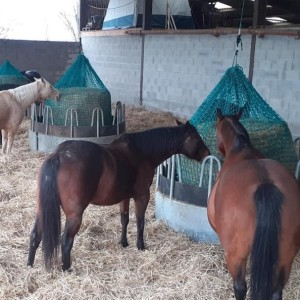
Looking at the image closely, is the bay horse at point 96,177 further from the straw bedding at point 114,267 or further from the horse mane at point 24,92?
the horse mane at point 24,92

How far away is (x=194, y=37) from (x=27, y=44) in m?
5.31

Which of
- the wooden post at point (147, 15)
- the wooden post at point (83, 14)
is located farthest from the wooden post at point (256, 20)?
the wooden post at point (83, 14)

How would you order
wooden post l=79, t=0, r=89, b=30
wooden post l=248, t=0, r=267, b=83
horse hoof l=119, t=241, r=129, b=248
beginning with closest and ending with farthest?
horse hoof l=119, t=241, r=129, b=248
wooden post l=248, t=0, r=267, b=83
wooden post l=79, t=0, r=89, b=30

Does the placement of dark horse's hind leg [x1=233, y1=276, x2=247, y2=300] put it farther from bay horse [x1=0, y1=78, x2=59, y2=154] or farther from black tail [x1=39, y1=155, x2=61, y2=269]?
bay horse [x1=0, y1=78, x2=59, y2=154]

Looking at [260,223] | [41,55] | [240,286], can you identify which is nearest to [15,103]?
[240,286]

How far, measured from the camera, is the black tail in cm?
266

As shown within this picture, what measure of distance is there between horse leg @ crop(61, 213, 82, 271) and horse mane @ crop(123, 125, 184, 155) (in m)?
0.77

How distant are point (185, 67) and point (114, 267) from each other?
642 cm

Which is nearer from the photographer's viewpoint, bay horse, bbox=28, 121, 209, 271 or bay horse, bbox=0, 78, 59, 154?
bay horse, bbox=28, 121, 209, 271

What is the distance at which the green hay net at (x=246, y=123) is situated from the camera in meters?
3.45

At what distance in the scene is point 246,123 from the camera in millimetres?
3553

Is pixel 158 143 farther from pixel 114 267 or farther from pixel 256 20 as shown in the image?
pixel 256 20

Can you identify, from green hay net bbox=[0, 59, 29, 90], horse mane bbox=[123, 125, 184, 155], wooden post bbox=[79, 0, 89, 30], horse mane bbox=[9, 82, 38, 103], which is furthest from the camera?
wooden post bbox=[79, 0, 89, 30]

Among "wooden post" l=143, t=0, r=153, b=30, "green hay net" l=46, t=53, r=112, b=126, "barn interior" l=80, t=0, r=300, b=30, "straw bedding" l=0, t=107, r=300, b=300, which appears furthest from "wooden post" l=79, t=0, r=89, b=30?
"straw bedding" l=0, t=107, r=300, b=300
